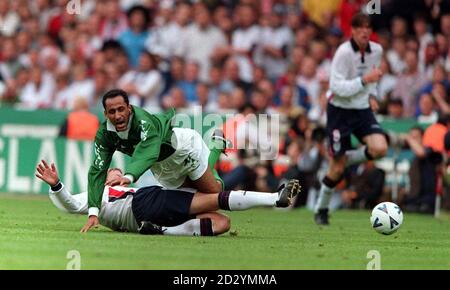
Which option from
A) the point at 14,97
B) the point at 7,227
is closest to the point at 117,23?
the point at 14,97

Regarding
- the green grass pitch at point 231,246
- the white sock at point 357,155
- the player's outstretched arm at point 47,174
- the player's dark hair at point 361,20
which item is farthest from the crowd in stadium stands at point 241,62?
the player's outstretched arm at point 47,174

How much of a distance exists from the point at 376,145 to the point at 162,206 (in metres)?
3.74

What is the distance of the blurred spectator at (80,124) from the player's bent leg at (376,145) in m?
6.62

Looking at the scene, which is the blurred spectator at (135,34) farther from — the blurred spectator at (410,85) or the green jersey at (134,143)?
the green jersey at (134,143)

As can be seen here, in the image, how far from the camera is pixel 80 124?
19203 millimetres

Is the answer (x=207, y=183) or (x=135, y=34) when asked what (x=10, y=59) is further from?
(x=207, y=183)

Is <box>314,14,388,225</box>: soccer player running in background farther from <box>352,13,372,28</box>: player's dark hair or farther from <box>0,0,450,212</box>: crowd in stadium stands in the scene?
<box>0,0,450,212</box>: crowd in stadium stands

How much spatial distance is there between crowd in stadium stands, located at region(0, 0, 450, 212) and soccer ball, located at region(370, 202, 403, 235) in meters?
6.08

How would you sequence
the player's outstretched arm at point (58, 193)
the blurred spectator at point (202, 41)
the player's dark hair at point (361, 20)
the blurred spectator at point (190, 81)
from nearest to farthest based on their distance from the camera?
the player's outstretched arm at point (58, 193) → the player's dark hair at point (361, 20) → the blurred spectator at point (190, 81) → the blurred spectator at point (202, 41)

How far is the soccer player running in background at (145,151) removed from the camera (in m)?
10.3

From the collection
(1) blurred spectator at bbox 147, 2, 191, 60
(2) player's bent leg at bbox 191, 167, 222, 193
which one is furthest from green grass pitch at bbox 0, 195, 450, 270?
(1) blurred spectator at bbox 147, 2, 191, 60

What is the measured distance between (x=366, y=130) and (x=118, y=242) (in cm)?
487

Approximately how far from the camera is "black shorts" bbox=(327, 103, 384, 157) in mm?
13898
